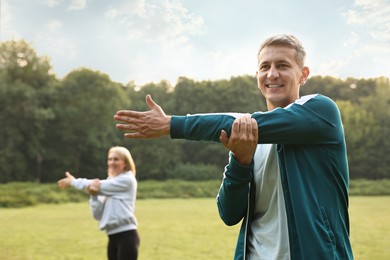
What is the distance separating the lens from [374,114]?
5359 cm

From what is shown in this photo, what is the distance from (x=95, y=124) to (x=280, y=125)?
4716cm

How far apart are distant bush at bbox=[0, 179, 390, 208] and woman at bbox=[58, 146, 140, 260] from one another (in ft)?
77.0

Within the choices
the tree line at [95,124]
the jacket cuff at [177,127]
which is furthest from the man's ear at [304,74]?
the tree line at [95,124]

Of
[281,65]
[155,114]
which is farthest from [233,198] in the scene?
[281,65]

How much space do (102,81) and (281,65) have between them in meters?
48.8

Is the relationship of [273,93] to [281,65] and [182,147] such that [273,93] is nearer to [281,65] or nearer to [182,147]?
[281,65]

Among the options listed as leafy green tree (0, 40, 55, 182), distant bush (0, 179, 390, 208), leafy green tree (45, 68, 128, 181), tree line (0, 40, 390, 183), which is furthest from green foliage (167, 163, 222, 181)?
leafy green tree (0, 40, 55, 182)

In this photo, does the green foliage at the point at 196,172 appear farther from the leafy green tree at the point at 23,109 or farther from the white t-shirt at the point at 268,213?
the white t-shirt at the point at 268,213

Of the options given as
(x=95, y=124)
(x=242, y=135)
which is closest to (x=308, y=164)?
(x=242, y=135)

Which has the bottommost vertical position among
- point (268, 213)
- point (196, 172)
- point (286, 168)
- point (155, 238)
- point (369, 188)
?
point (369, 188)

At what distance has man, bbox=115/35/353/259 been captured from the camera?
1.97 meters

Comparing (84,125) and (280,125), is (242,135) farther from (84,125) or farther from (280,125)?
(84,125)

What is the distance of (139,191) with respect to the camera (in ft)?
118

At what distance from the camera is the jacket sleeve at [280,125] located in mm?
1995
